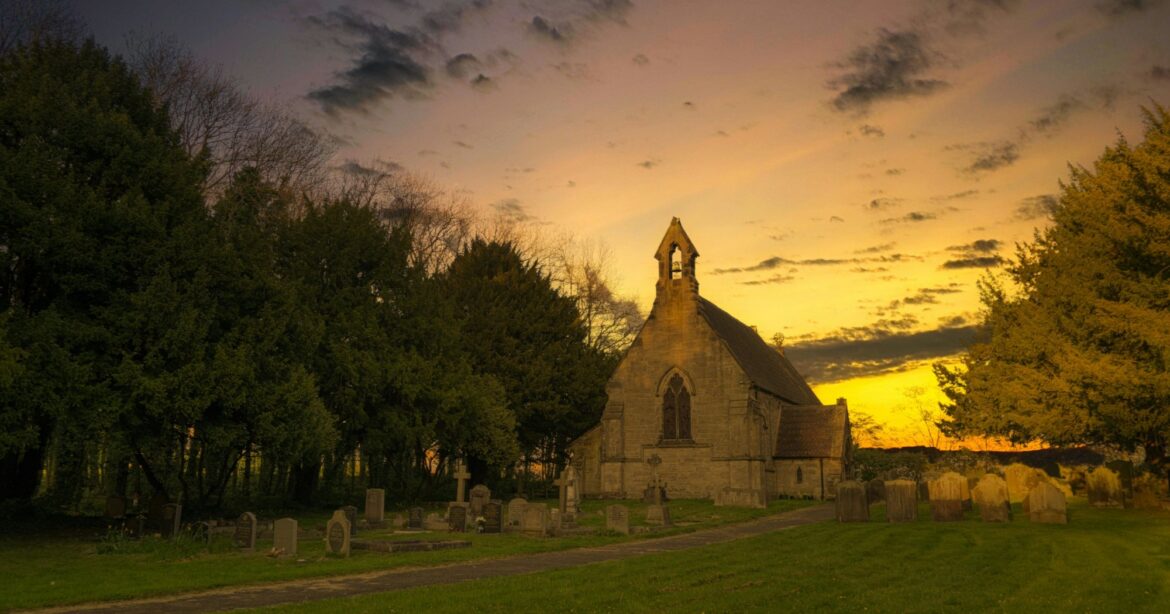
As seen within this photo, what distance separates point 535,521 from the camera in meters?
24.0

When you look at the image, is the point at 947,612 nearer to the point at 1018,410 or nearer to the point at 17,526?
the point at 1018,410

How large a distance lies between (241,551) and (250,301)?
10174 millimetres

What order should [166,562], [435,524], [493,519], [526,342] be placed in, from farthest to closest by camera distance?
[526,342]
[435,524]
[493,519]
[166,562]

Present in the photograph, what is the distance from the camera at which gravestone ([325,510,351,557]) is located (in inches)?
736

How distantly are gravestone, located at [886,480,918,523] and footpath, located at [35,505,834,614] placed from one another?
23.3 ft

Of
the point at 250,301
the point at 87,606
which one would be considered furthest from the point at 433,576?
the point at 250,301

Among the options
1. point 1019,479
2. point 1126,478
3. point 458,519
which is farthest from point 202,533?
point 1019,479

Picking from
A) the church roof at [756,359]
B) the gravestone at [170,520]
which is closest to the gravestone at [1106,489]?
the church roof at [756,359]

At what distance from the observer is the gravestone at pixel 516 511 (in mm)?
25125

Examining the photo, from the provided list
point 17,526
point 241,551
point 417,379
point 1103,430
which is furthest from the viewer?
point 417,379

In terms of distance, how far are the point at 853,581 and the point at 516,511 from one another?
522 inches

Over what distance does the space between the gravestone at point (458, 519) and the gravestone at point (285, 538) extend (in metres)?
7.15

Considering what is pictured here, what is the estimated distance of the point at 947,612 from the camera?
11.3 metres

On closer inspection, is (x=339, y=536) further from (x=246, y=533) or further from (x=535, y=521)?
(x=535, y=521)
